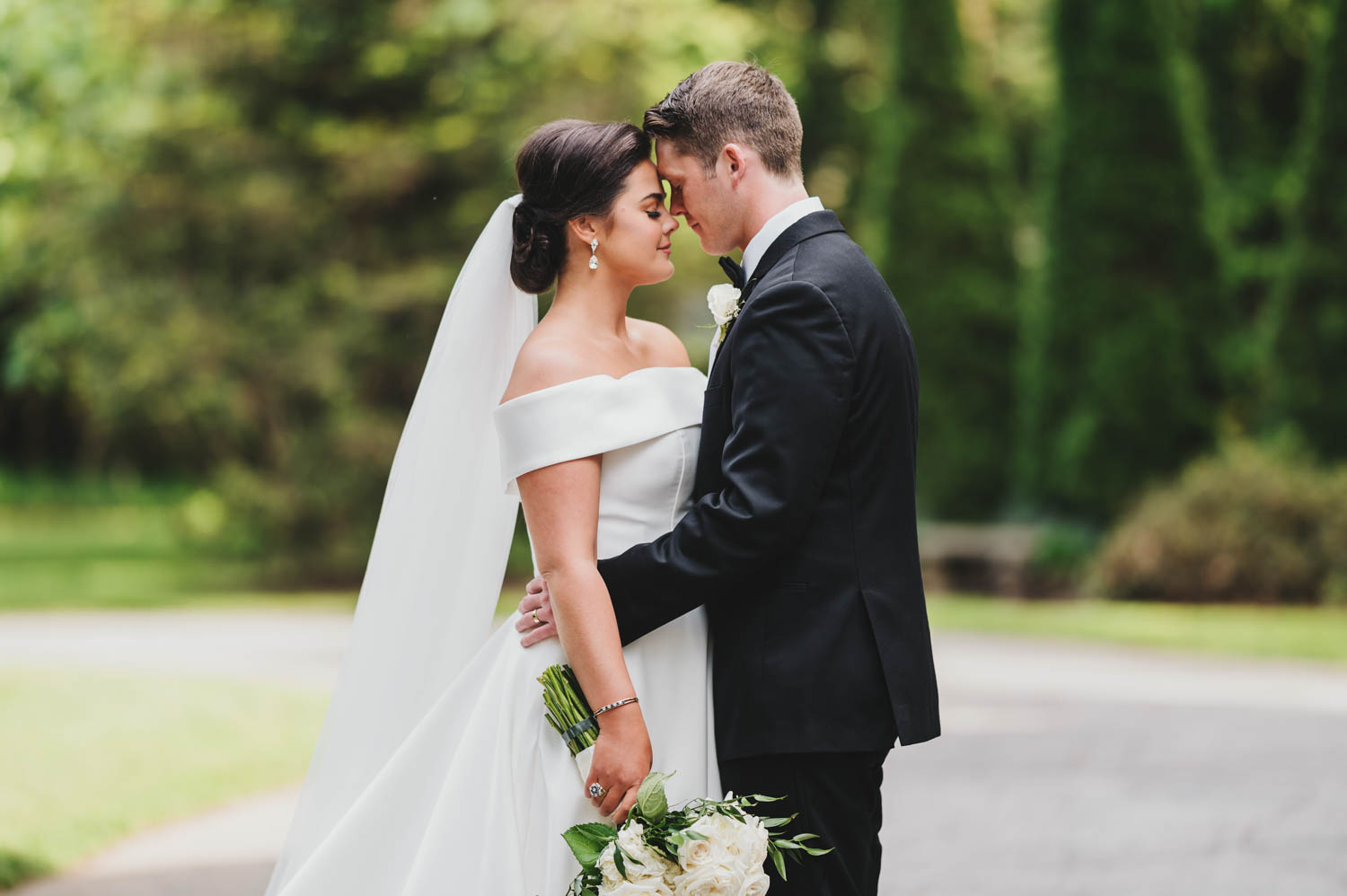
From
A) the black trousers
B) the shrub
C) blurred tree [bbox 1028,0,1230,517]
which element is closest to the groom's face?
the black trousers

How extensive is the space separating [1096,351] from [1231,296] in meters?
1.64

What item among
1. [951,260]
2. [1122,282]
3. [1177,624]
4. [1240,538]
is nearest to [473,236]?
[951,260]

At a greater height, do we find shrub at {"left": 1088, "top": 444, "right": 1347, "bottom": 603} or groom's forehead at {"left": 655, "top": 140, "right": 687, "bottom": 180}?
shrub at {"left": 1088, "top": 444, "right": 1347, "bottom": 603}

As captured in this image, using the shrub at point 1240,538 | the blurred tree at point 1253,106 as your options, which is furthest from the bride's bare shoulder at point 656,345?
the blurred tree at point 1253,106

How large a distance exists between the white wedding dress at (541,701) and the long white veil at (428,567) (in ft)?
1.20

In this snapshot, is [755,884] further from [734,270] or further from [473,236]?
[473,236]

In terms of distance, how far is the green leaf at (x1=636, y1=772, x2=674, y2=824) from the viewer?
8.04 feet

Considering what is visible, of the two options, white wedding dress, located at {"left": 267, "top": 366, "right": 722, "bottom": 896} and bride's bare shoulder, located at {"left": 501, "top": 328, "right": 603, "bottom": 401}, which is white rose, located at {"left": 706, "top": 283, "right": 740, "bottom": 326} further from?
bride's bare shoulder, located at {"left": 501, "top": 328, "right": 603, "bottom": 401}

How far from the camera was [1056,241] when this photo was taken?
14719mm

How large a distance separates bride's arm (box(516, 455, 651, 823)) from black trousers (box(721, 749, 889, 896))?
209 millimetres

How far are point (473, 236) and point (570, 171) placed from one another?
14.2 meters

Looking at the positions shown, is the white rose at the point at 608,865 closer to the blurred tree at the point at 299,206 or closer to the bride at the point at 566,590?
the bride at the point at 566,590

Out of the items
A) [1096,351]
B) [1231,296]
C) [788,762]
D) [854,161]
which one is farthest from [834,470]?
[854,161]


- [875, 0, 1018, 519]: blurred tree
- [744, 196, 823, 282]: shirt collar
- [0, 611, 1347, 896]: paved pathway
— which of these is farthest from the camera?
[875, 0, 1018, 519]: blurred tree
